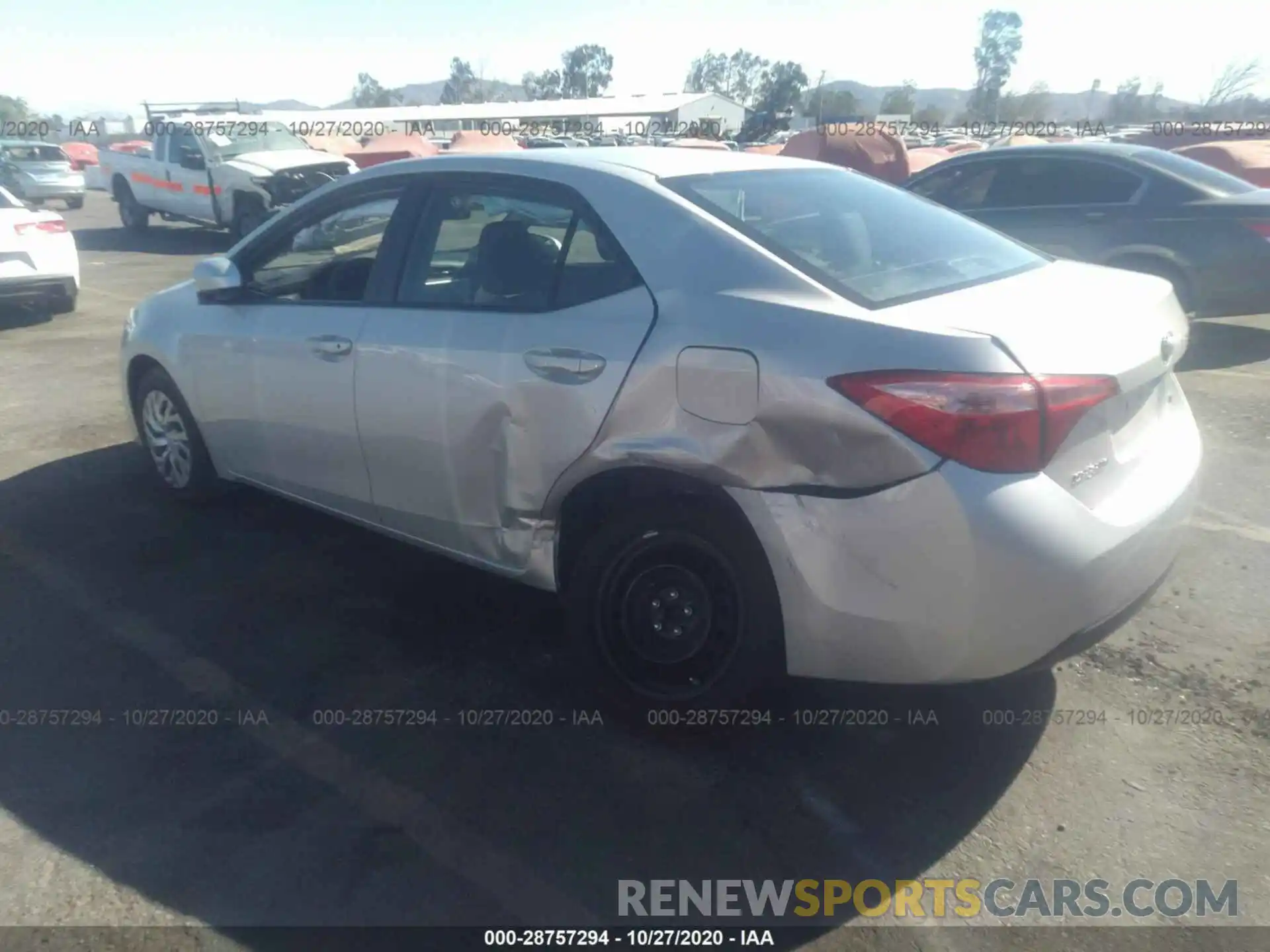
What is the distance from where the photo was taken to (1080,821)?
2938 millimetres

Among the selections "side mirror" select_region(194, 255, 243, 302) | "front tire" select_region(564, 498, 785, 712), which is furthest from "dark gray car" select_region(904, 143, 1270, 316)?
"front tire" select_region(564, 498, 785, 712)

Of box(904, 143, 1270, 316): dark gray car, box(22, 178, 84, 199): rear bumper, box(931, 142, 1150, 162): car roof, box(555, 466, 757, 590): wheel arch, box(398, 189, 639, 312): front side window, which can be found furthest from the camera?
box(22, 178, 84, 199): rear bumper

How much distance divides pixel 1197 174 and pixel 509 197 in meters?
6.51

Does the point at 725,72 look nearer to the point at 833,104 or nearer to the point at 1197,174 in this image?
the point at 833,104

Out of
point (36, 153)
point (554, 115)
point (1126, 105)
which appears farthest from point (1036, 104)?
point (36, 153)

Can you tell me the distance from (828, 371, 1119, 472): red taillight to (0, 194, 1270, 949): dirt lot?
3.36 ft

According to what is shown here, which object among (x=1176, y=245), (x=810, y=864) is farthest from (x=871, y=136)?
(x=810, y=864)

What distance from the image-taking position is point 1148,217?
7.96m

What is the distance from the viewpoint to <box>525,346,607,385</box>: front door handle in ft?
10.7

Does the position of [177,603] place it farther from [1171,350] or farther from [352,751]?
[1171,350]

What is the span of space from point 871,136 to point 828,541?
57.7ft

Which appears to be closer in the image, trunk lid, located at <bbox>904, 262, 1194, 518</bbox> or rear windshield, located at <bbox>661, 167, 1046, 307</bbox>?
trunk lid, located at <bbox>904, 262, 1194, 518</bbox>

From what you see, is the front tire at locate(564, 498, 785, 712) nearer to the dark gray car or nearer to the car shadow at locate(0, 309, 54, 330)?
the dark gray car
